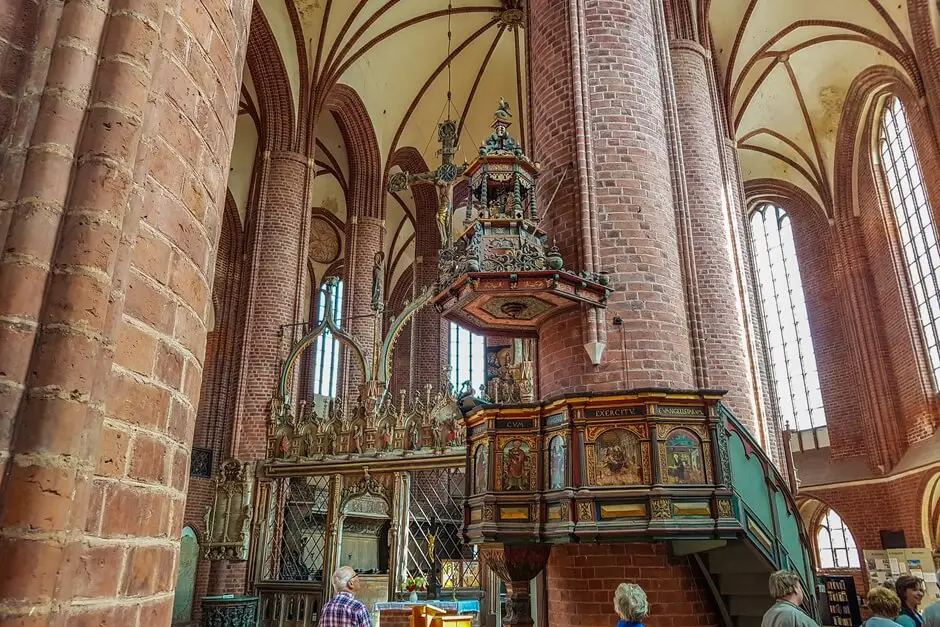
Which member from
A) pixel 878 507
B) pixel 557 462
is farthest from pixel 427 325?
pixel 557 462

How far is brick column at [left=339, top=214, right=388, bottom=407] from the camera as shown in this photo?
15516 millimetres

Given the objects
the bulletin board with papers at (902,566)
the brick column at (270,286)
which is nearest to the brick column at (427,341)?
the brick column at (270,286)

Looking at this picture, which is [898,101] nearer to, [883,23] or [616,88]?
[883,23]

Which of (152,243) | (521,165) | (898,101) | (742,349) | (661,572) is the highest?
(898,101)

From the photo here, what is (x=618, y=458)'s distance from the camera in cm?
573

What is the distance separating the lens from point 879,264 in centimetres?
1831

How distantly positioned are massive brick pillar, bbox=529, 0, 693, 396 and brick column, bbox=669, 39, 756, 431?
7.58 ft

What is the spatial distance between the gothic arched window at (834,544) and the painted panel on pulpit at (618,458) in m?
16.8

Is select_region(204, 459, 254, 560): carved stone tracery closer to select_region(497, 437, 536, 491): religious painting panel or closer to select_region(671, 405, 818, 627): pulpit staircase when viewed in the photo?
select_region(497, 437, 536, 491): religious painting panel

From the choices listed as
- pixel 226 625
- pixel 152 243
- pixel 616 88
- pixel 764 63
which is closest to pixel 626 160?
pixel 616 88

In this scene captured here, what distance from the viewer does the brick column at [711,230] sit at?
983 cm

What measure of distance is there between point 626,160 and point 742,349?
3.92 metres

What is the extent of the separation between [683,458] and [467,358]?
60.5 ft

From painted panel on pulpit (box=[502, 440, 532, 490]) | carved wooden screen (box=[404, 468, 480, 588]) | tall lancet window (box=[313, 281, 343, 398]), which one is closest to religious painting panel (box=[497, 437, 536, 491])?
painted panel on pulpit (box=[502, 440, 532, 490])
